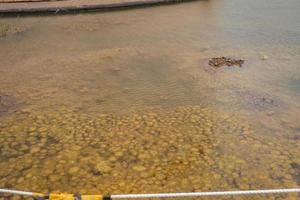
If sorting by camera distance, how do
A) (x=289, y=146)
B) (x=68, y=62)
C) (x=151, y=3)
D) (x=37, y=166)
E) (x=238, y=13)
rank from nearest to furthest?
1. (x=37, y=166)
2. (x=289, y=146)
3. (x=68, y=62)
4. (x=238, y=13)
5. (x=151, y=3)

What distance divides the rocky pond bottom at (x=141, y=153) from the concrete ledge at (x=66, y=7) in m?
8.26

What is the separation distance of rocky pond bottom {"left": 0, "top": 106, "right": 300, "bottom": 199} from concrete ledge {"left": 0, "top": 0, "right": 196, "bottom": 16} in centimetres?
826

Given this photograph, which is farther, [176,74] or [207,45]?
[207,45]

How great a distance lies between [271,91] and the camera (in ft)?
26.7

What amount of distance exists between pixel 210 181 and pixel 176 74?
4.10 metres

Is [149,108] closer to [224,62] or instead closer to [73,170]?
[73,170]

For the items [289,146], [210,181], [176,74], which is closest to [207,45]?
[176,74]

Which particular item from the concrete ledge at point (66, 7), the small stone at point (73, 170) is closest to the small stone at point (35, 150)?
the small stone at point (73, 170)

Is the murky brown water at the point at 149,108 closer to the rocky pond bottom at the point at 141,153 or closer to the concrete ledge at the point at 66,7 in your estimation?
the rocky pond bottom at the point at 141,153

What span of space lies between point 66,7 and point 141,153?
1023 cm

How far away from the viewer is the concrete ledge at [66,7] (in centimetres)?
1466

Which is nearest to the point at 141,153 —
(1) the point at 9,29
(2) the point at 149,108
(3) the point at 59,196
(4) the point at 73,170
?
(4) the point at 73,170

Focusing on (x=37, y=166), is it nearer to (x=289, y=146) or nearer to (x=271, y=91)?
(x=289, y=146)

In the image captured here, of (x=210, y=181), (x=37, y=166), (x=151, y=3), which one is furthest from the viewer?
(x=151, y=3)
